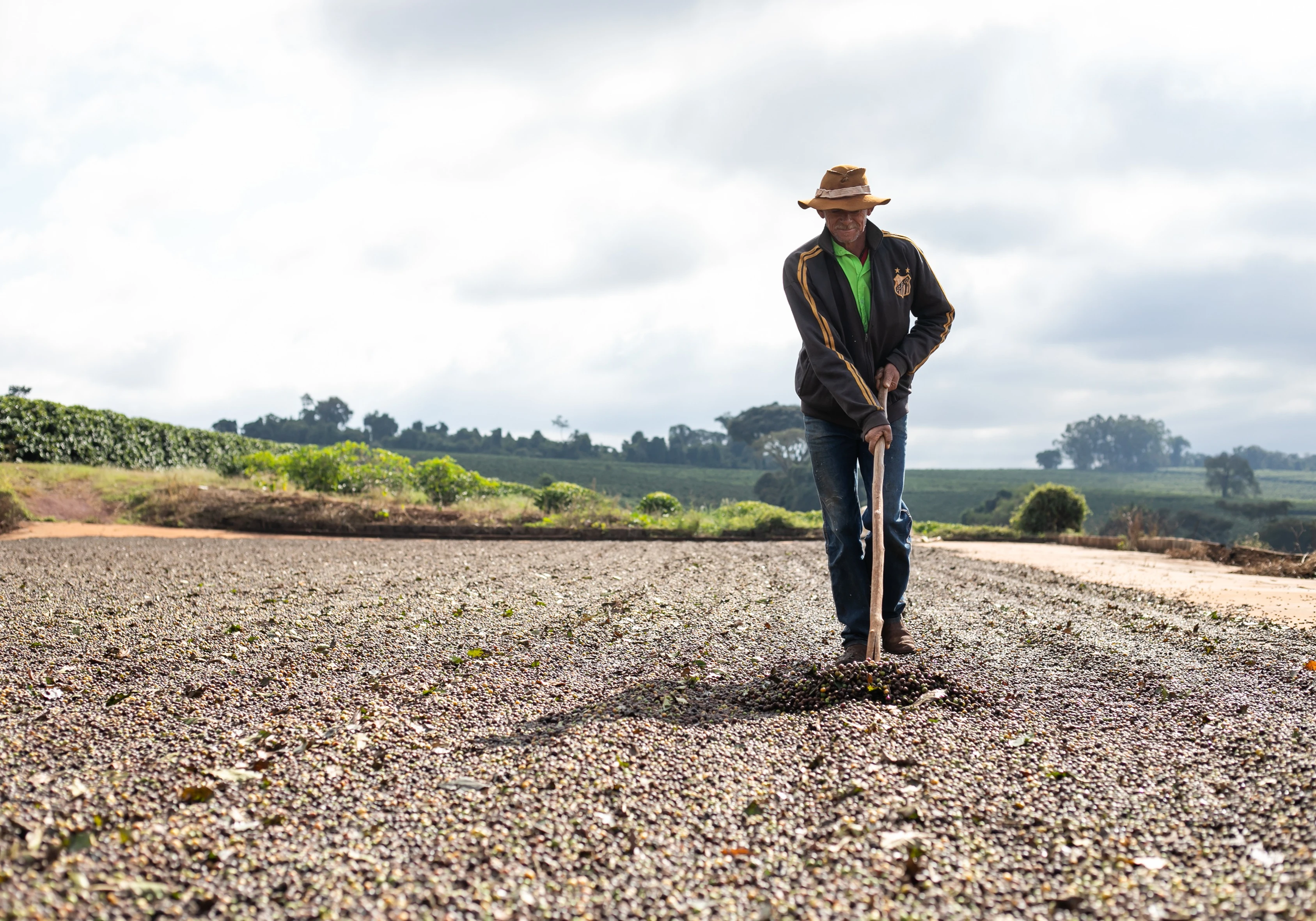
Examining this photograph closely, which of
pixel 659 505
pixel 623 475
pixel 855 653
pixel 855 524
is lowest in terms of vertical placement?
pixel 855 653

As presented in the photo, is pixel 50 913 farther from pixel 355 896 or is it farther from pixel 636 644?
pixel 636 644

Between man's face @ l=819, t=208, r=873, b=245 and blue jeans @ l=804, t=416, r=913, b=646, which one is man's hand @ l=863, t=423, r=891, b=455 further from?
man's face @ l=819, t=208, r=873, b=245

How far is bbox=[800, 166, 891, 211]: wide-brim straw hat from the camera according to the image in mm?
3639

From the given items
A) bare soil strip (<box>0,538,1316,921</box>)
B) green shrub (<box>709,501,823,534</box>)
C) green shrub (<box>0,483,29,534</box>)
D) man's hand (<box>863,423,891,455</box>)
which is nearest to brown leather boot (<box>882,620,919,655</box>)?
bare soil strip (<box>0,538,1316,921</box>)

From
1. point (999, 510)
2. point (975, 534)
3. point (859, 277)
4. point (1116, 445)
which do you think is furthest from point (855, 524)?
point (1116, 445)

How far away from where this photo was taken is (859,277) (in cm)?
382

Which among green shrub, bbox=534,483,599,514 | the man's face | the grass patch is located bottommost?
the grass patch

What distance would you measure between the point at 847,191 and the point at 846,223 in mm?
142

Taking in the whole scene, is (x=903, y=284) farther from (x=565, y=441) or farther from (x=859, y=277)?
(x=565, y=441)

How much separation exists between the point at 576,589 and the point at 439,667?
282 cm

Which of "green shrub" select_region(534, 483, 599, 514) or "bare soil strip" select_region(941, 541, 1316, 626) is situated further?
"green shrub" select_region(534, 483, 599, 514)

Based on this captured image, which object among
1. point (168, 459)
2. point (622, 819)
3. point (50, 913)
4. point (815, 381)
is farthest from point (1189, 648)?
point (168, 459)

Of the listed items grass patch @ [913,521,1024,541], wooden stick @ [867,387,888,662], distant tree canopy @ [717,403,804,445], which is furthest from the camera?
distant tree canopy @ [717,403,804,445]

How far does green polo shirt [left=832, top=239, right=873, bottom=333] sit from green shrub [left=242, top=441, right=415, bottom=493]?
15006 millimetres
